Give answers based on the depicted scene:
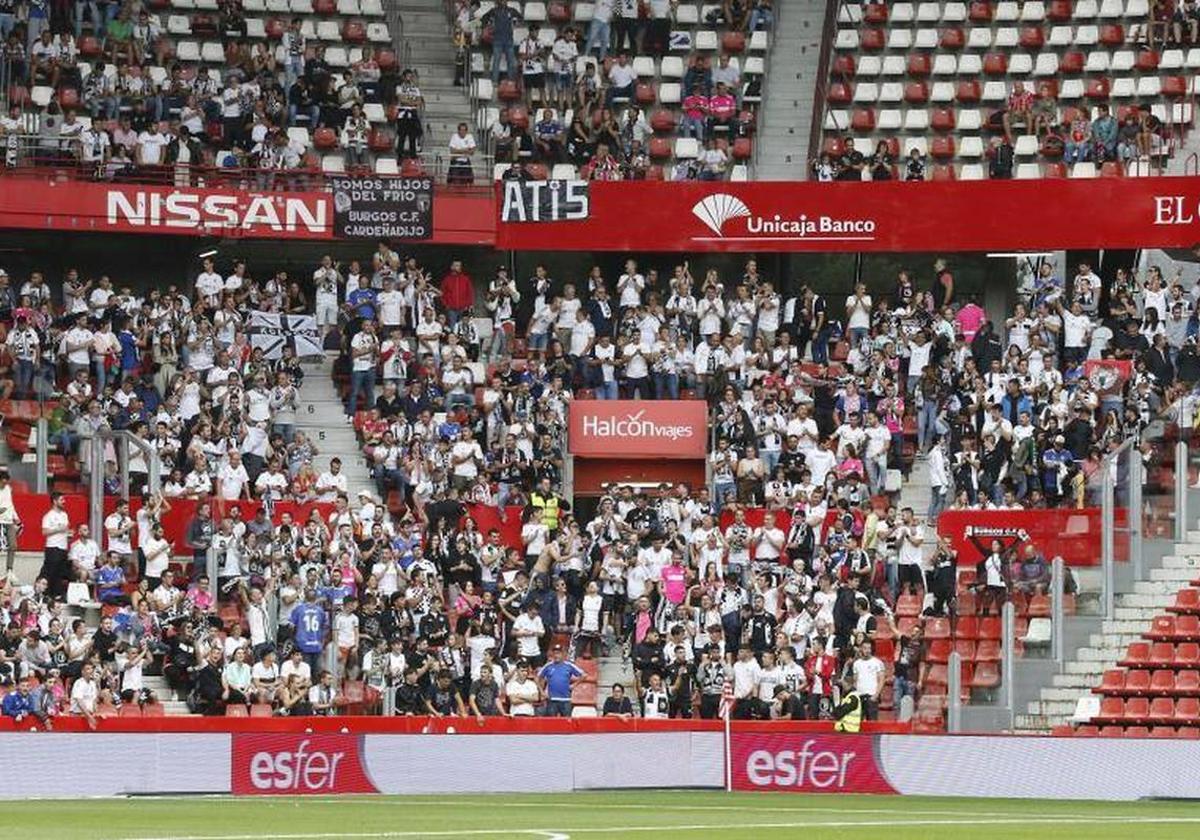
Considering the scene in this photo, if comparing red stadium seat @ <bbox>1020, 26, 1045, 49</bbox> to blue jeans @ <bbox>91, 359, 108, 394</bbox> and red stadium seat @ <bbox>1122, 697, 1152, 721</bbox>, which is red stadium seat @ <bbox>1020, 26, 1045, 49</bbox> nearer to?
red stadium seat @ <bbox>1122, 697, 1152, 721</bbox>

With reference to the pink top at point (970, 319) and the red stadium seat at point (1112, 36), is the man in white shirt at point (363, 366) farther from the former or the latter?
the red stadium seat at point (1112, 36)

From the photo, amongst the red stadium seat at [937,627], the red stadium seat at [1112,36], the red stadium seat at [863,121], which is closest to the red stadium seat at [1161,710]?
the red stadium seat at [937,627]

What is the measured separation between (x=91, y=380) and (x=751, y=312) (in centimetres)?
1025

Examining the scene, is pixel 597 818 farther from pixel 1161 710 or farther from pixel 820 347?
pixel 820 347

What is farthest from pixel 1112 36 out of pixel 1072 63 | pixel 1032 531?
pixel 1032 531

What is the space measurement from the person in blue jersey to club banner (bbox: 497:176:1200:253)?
1107cm

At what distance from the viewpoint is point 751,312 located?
1650 inches

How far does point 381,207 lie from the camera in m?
42.4

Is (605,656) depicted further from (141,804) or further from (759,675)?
(141,804)

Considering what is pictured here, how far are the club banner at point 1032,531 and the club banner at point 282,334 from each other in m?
10.7

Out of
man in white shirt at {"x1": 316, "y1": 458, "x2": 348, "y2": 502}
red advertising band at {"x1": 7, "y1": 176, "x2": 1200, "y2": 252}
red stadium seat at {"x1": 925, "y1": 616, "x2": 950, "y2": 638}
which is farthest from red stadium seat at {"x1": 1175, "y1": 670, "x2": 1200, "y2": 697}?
red advertising band at {"x1": 7, "y1": 176, "x2": 1200, "y2": 252}

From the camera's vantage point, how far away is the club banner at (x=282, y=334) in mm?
41094

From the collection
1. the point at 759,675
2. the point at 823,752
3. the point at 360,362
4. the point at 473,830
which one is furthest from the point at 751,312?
the point at 473,830

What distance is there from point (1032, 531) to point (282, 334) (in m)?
12.6
